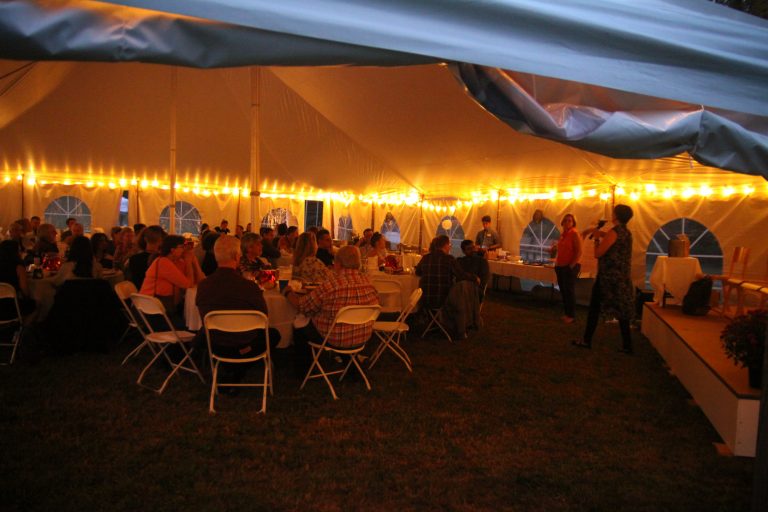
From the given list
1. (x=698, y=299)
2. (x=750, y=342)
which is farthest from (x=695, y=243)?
(x=750, y=342)

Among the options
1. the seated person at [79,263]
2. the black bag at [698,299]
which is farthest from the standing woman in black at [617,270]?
the seated person at [79,263]

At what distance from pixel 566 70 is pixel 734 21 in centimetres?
76

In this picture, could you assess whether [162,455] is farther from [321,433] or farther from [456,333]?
[456,333]

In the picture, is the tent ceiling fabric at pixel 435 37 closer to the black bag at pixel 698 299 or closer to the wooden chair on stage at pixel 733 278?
the black bag at pixel 698 299

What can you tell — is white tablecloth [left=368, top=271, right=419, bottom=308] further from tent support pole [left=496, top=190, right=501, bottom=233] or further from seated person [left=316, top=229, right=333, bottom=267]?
tent support pole [left=496, top=190, right=501, bottom=233]

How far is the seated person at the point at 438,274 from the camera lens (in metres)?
6.67

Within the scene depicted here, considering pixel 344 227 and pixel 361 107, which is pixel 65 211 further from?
pixel 361 107

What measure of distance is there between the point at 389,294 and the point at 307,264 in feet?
4.18

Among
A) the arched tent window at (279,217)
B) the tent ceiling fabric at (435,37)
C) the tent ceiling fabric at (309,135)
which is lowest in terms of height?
the arched tent window at (279,217)

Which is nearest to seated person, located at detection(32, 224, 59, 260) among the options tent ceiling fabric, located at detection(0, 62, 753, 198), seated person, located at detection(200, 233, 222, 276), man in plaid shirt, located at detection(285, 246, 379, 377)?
seated person, located at detection(200, 233, 222, 276)

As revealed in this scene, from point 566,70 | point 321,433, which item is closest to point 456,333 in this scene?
point 321,433

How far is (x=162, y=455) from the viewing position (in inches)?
126

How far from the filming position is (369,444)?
11.5 ft

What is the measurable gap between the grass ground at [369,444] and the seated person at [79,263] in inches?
33.1
